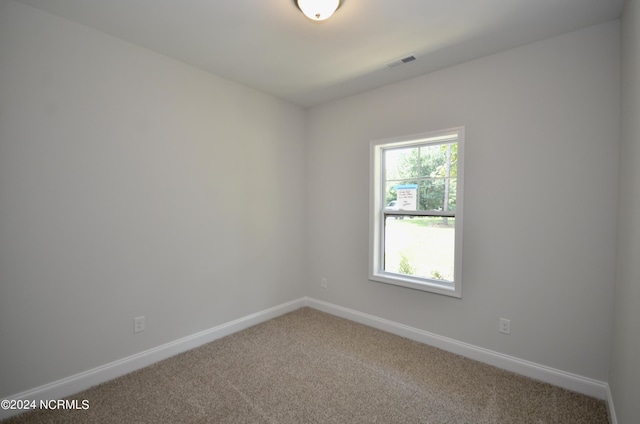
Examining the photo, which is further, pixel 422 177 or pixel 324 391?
pixel 422 177

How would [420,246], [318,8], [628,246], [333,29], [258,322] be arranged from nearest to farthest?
[628,246] < [318,8] < [333,29] < [420,246] < [258,322]

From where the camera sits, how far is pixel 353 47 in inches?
92.0

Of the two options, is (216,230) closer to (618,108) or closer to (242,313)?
(242,313)

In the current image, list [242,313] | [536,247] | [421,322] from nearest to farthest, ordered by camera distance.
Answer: [536,247]
[421,322]
[242,313]

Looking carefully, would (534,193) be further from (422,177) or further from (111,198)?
(111,198)

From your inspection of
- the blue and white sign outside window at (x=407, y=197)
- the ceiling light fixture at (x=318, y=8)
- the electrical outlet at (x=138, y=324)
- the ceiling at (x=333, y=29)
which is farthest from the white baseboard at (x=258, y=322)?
the ceiling light fixture at (x=318, y=8)

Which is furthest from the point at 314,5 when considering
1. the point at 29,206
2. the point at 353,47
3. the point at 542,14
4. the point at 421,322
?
the point at 421,322

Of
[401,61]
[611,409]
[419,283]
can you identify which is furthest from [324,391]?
[401,61]

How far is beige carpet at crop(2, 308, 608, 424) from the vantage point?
1853 millimetres

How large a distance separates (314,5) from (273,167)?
194 cm

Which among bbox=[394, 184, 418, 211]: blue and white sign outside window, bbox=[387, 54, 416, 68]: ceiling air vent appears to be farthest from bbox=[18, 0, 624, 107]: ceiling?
bbox=[394, 184, 418, 211]: blue and white sign outside window

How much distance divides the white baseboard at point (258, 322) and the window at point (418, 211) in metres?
0.48

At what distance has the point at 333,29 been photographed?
2.10 m

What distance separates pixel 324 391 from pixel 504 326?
5.14ft
